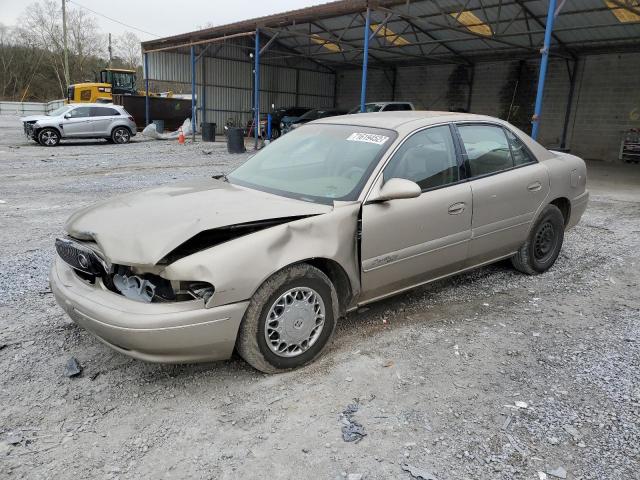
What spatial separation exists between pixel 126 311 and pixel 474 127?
124 inches

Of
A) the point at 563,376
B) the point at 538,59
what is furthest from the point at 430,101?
the point at 563,376

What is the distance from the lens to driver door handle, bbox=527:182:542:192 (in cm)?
448

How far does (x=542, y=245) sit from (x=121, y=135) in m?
18.2

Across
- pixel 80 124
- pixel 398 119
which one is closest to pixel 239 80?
pixel 80 124

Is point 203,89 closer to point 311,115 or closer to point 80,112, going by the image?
point 311,115

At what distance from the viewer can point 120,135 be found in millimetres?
19547

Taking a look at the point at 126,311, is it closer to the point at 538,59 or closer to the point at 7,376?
the point at 7,376

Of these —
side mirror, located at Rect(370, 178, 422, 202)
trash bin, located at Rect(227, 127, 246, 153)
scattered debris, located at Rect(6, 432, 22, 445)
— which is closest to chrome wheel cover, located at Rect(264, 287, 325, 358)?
side mirror, located at Rect(370, 178, 422, 202)

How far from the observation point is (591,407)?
2.79 m

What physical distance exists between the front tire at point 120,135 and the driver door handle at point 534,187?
18186 mm

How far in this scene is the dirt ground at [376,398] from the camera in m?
2.34

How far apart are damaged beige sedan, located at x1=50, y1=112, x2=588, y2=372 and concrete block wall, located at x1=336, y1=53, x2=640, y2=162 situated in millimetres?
17945

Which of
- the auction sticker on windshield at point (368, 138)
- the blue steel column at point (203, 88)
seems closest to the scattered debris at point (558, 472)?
the auction sticker on windshield at point (368, 138)

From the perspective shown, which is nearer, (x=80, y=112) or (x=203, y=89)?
(x=80, y=112)
